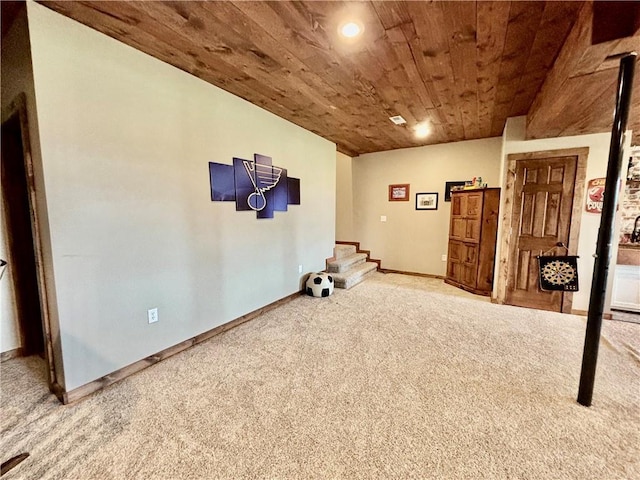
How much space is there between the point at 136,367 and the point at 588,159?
5.24 metres

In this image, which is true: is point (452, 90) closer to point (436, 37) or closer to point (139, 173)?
point (436, 37)

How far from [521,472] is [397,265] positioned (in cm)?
443

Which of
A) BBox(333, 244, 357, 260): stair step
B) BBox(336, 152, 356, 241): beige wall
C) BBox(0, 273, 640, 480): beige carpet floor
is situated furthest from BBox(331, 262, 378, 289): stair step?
BBox(0, 273, 640, 480): beige carpet floor

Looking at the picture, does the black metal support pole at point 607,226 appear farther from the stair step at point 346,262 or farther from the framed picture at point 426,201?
the framed picture at point 426,201

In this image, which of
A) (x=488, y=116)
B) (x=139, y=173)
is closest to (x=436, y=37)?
(x=488, y=116)

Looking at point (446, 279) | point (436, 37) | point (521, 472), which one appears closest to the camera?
point (521, 472)

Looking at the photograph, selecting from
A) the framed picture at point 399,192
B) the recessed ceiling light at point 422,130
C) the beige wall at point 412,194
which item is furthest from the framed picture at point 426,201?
Answer: the recessed ceiling light at point 422,130

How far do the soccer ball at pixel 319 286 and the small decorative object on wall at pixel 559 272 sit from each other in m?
2.81

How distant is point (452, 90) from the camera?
270 cm

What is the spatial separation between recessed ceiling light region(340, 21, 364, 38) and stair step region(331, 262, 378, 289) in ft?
10.9

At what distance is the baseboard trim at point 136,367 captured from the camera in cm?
181

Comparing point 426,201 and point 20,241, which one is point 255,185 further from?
→ point 426,201

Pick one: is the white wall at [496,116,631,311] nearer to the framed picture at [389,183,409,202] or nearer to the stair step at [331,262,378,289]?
the framed picture at [389,183,409,202]

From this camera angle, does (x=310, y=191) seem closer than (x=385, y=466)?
No
